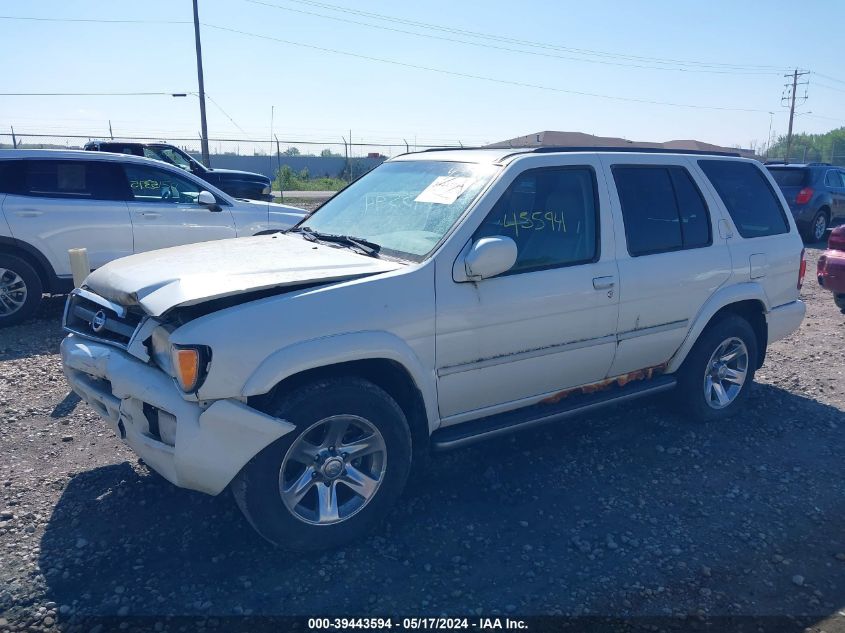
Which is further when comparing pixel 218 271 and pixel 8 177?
pixel 8 177

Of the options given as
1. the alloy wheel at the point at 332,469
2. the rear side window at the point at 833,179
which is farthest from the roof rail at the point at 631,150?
the rear side window at the point at 833,179

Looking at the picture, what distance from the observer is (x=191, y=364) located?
114 inches

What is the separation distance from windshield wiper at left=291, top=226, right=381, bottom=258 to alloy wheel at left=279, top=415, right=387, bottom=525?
100 centimetres

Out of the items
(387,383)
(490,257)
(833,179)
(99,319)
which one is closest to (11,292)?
(99,319)

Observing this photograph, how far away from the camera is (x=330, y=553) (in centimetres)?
335

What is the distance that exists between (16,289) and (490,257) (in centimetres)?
595

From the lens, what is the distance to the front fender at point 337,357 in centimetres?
296

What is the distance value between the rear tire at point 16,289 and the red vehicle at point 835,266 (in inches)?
359

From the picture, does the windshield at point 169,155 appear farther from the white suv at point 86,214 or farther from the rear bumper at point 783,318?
the rear bumper at point 783,318

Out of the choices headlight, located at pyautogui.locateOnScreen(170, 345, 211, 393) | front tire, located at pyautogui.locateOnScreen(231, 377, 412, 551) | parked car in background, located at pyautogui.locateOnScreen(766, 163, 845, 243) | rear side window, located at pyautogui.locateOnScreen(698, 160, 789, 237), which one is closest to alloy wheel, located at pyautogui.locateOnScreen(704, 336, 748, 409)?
rear side window, located at pyautogui.locateOnScreen(698, 160, 789, 237)

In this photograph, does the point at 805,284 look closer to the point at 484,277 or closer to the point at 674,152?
the point at 674,152

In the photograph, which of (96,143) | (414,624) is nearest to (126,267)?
(414,624)

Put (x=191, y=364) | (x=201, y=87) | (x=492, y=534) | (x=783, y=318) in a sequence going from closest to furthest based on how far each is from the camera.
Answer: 1. (x=191, y=364)
2. (x=492, y=534)
3. (x=783, y=318)
4. (x=201, y=87)

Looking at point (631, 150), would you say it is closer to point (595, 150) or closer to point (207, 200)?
point (595, 150)
